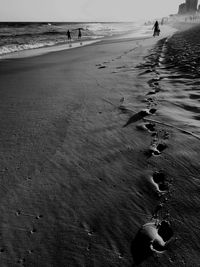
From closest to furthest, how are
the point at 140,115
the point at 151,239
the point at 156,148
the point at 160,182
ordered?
1. the point at 151,239
2. the point at 160,182
3. the point at 156,148
4. the point at 140,115

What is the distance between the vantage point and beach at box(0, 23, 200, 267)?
69.1 inches

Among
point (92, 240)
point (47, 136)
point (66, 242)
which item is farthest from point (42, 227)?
point (47, 136)

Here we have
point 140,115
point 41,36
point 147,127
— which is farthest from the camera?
point 41,36

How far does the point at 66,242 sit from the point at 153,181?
1.07 meters

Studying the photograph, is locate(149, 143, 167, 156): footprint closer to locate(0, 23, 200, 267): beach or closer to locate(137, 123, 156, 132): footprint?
locate(0, 23, 200, 267): beach

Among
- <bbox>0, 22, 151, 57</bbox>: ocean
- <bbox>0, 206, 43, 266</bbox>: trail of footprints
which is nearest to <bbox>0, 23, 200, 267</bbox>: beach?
<bbox>0, 206, 43, 266</bbox>: trail of footprints

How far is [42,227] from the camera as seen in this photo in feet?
6.40

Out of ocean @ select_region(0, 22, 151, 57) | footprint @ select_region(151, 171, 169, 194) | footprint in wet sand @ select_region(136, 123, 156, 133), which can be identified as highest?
footprint in wet sand @ select_region(136, 123, 156, 133)

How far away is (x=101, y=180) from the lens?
2500 mm

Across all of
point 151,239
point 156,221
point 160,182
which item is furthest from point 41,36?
point 151,239

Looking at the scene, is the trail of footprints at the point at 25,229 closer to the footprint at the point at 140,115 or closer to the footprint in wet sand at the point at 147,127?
the footprint in wet sand at the point at 147,127

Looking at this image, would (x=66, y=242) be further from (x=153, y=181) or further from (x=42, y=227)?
(x=153, y=181)

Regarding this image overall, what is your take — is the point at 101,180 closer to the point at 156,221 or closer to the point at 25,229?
the point at 156,221

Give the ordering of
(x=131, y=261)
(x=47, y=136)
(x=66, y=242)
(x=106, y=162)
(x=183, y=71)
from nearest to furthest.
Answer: (x=131, y=261) → (x=66, y=242) → (x=106, y=162) → (x=47, y=136) → (x=183, y=71)
